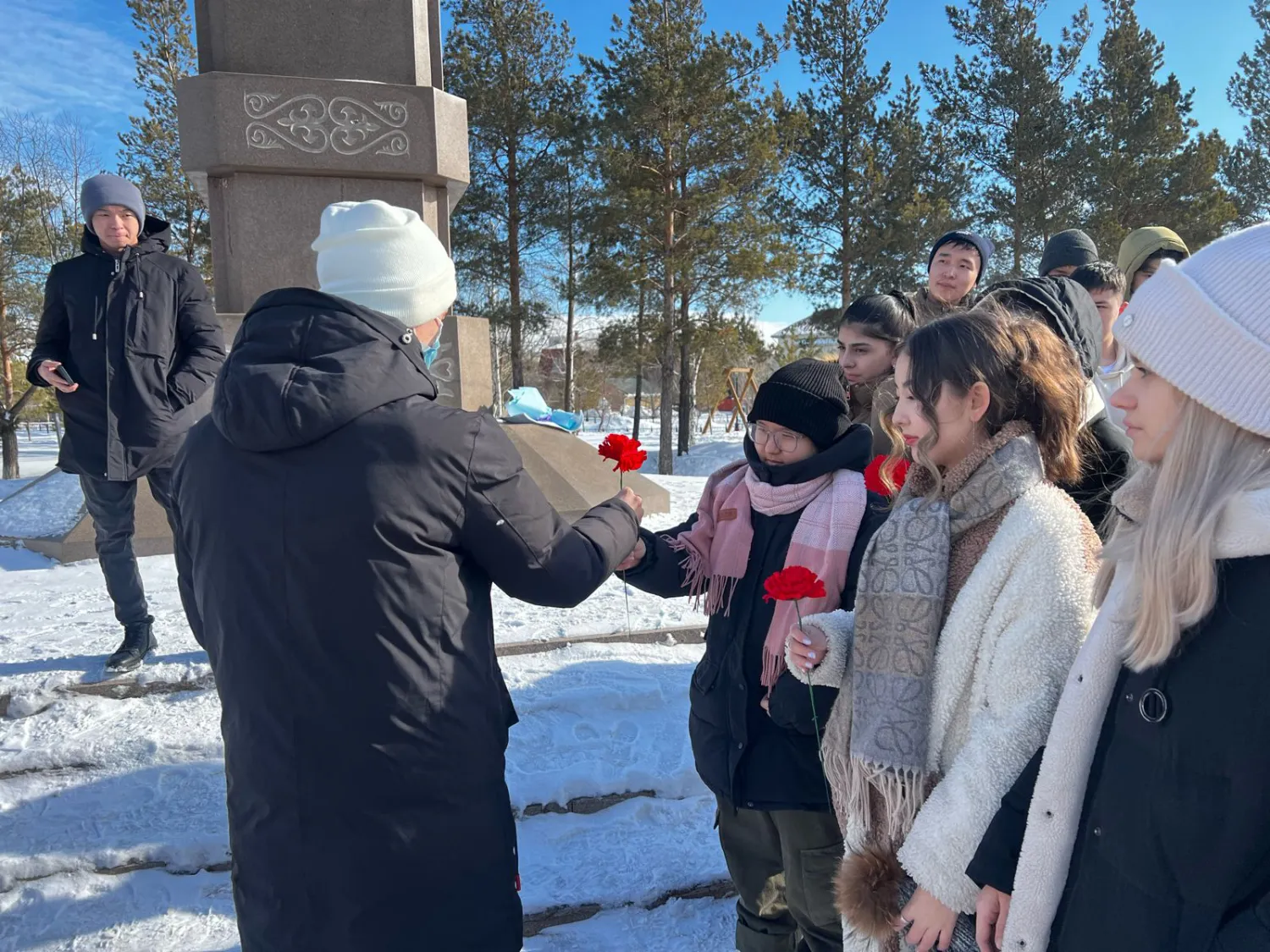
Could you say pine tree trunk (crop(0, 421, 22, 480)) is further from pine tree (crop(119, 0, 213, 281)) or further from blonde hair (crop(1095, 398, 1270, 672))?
blonde hair (crop(1095, 398, 1270, 672))

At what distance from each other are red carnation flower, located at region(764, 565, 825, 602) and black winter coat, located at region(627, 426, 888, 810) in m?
0.30

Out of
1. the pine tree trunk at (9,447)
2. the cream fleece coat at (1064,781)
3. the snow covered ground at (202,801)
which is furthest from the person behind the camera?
the pine tree trunk at (9,447)

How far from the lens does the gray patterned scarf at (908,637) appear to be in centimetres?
139

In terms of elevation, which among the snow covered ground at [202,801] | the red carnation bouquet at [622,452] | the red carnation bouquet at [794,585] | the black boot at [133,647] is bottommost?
the snow covered ground at [202,801]

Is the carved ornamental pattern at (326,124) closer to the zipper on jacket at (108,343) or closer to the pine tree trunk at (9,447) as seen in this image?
the zipper on jacket at (108,343)

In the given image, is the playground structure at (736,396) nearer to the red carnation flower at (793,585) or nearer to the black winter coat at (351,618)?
the red carnation flower at (793,585)

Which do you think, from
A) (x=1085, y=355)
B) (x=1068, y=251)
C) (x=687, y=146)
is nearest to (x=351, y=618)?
(x=1085, y=355)

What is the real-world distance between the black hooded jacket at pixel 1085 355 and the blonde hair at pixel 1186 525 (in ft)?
2.90

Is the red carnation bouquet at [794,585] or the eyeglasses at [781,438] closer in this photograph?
the red carnation bouquet at [794,585]

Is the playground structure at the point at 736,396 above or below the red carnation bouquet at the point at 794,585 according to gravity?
below

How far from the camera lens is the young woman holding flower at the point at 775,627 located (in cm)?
177

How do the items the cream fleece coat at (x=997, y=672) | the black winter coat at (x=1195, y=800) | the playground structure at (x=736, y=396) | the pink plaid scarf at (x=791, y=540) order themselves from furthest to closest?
1. the playground structure at (x=736, y=396)
2. the pink plaid scarf at (x=791, y=540)
3. the cream fleece coat at (x=997, y=672)
4. the black winter coat at (x=1195, y=800)

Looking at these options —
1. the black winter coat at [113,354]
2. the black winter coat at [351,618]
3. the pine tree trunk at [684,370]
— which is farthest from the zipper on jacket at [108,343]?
the pine tree trunk at [684,370]

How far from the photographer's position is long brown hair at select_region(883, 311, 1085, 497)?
1.46 m
